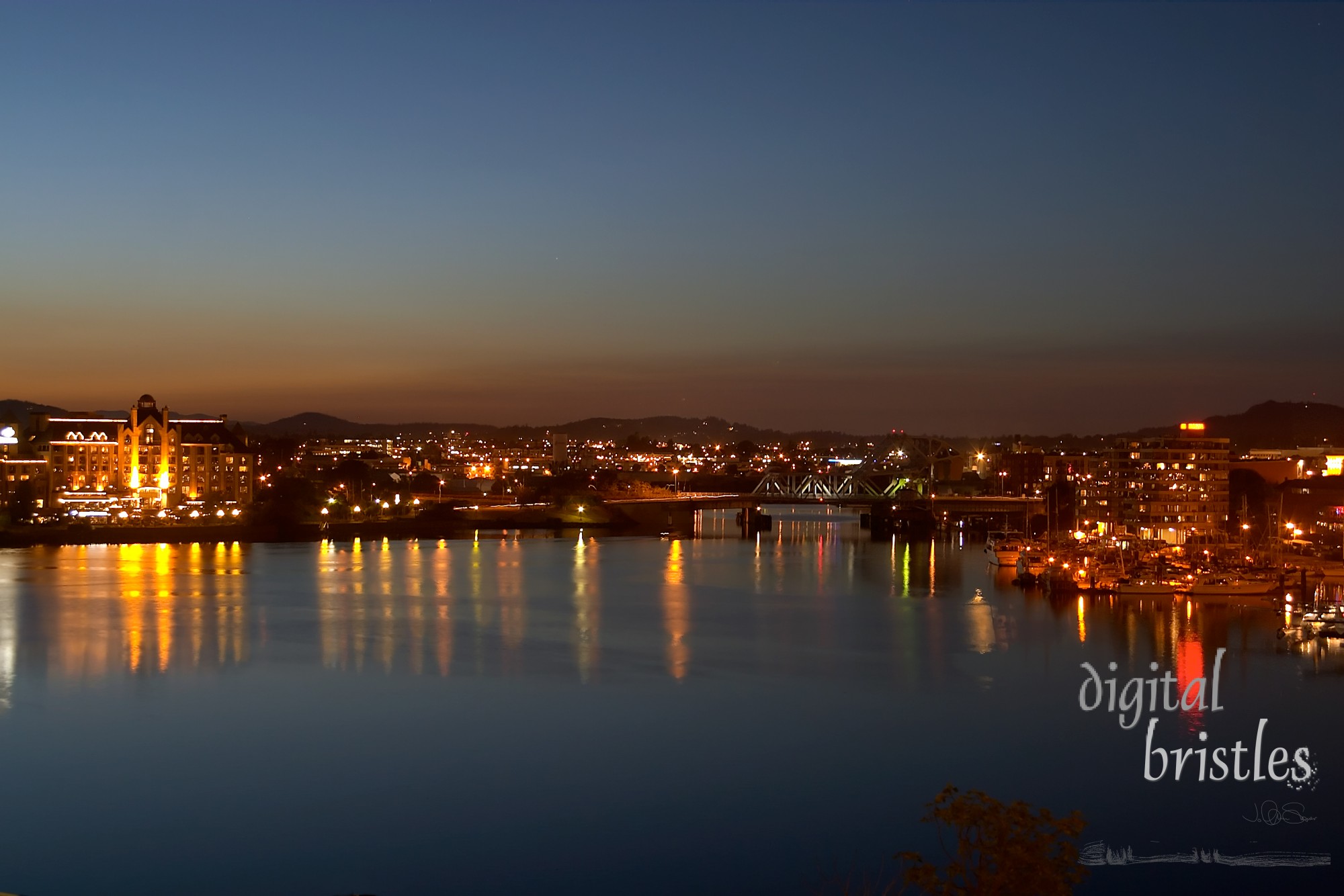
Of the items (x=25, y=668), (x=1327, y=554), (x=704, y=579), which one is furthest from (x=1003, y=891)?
(x=1327, y=554)

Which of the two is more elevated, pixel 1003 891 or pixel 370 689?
pixel 1003 891

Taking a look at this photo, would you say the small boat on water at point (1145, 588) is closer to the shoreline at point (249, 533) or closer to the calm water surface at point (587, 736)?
the calm water surface at point (587, 736)

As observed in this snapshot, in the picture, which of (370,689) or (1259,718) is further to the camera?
(370,689)

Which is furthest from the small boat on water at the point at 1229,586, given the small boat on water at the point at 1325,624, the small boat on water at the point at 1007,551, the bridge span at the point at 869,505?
the bridge span at the point at 869,505

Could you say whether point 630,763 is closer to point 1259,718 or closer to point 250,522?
point 1259,718

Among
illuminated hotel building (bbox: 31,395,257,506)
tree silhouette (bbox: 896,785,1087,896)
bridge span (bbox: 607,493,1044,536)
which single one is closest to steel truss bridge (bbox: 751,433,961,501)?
bridge span (bbox: 607,493,1044,536)

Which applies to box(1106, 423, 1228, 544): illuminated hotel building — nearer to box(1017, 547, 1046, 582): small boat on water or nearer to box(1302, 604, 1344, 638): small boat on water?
box(1017, 547, 1046, 582): small boat on water
